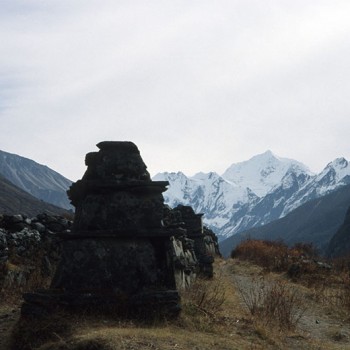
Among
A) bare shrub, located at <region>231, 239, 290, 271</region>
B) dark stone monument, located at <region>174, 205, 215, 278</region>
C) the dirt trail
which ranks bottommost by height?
the dirt trail

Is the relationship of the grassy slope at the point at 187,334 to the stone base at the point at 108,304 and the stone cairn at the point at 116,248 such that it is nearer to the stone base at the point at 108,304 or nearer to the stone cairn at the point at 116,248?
the stone base at the point at 108,304

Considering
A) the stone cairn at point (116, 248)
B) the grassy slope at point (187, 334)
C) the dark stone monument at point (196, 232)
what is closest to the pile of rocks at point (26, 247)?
the stone cairn at point (116, 248)

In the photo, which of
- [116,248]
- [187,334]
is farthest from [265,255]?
[187,334]

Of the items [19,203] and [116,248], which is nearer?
[116,248]

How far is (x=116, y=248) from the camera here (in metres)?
8.69

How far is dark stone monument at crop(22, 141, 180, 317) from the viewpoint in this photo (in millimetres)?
8055

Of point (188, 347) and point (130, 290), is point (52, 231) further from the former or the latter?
point (188, 347)

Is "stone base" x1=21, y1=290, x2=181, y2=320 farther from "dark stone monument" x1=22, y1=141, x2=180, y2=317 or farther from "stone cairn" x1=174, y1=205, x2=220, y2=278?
"stone cairn" x1=174, y1=205, x2=220, y2=278

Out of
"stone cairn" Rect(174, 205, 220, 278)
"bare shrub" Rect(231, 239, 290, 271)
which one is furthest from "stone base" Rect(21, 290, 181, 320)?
"bare shrub" Rect(231, 239, 290, 271)

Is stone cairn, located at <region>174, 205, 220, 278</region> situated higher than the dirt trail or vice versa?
stone cairn, located at <region>174, 205, 220, 278</region>

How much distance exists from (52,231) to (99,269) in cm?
692

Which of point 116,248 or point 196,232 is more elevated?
point 196,232

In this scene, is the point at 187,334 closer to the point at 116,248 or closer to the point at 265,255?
the point at 116,248

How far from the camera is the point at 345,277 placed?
717 inches
